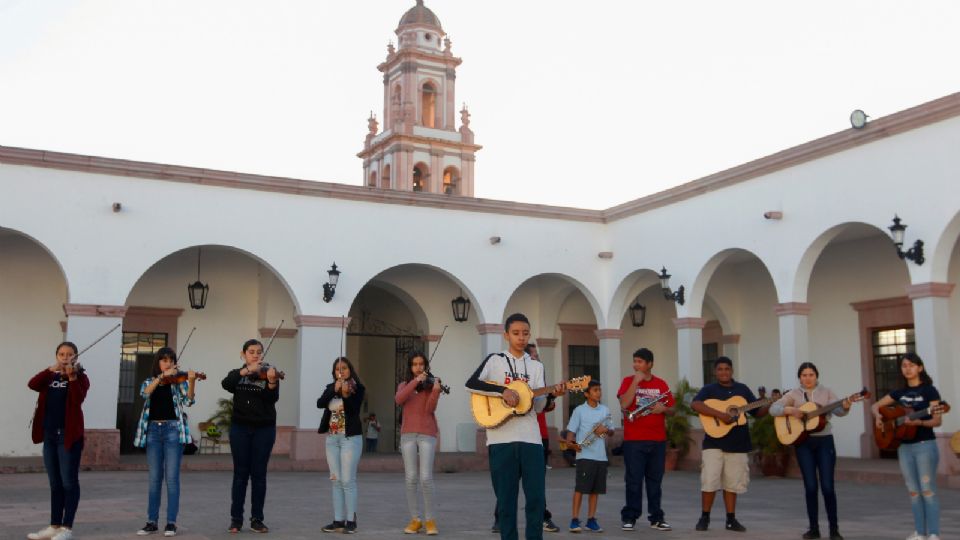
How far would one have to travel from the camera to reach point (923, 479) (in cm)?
729

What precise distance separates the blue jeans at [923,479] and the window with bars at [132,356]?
13.6 meters

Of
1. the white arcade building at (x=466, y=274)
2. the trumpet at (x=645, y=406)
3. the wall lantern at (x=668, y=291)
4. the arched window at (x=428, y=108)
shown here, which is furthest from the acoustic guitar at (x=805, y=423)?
the arched window at (x=428, y=108)

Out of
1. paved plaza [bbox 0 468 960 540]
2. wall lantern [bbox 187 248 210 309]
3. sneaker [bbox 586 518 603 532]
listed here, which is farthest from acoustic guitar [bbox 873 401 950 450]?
wall lantern [bbox 187 248 210 309]

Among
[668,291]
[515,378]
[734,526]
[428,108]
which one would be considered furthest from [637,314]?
[428,108]

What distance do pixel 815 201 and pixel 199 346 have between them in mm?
11101

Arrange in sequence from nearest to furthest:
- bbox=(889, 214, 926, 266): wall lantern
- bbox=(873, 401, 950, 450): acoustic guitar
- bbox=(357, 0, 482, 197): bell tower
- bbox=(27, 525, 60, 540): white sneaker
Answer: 1. bbox=(27, 525, 60, 540): white sneaker
2. bbox=(873, 401, 950, 450): acoustic guitar
3. bbox=(889, 214, 926, 266): wall lantern
4. bbox=(357, 0, 482, 197): bell tower

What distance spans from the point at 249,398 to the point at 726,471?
162 inches

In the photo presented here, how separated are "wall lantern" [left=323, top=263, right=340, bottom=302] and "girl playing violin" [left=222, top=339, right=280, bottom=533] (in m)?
8.38

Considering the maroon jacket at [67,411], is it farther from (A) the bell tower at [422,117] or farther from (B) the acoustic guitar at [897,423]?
(A) the bell tower at [422,117]

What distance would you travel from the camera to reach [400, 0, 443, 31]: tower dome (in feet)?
119

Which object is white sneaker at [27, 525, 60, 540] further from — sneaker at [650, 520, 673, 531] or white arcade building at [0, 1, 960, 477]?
white arcade building at [0, 1, 960, 477]

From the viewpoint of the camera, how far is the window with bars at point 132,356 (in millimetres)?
17531

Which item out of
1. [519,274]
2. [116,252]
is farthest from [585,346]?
[116,252]

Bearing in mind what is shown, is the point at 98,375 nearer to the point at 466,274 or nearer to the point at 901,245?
the point at 466,274
